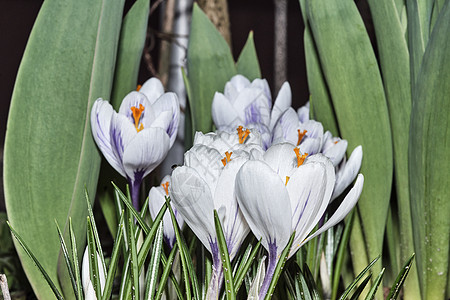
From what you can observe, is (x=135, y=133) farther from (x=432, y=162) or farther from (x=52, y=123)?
(x=432, y=162)

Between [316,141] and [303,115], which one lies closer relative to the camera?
[316,141]

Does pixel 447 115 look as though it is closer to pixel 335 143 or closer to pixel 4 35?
pixel 335 143

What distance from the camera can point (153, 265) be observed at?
0.34 metres

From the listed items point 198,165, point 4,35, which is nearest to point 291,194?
point 198,165

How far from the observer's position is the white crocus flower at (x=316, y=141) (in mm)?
408

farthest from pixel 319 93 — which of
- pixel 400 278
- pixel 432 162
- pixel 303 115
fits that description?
pixel 400 278

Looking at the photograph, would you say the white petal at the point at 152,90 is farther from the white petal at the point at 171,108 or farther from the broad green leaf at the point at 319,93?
the broad green leaf at the point at 319,93

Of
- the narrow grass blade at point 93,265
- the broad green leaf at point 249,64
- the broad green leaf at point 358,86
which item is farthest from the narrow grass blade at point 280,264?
the broad green leaf at point 249,64

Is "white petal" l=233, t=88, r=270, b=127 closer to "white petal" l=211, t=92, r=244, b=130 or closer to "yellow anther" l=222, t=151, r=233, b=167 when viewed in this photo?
"white petal" l=211, t=92, r=244, b=130

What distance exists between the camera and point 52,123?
42 cm

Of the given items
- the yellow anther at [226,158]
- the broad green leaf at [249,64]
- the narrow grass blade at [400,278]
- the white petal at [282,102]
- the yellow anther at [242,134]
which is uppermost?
the broad green leaf at [249,64]

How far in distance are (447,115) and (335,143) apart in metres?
0.09

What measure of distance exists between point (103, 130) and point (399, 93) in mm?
272

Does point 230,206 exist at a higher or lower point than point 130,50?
lower
